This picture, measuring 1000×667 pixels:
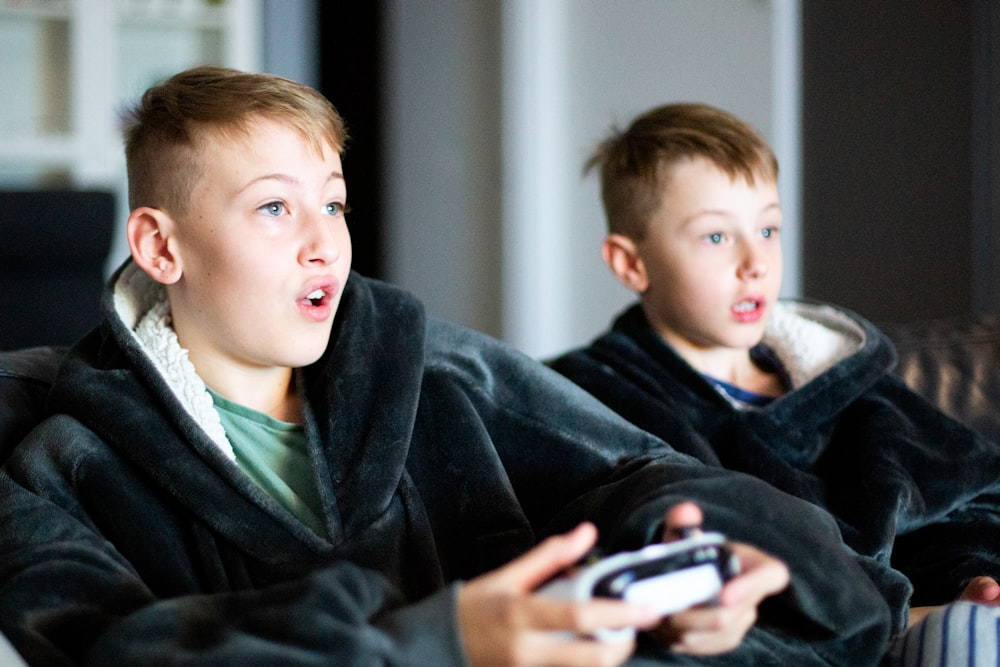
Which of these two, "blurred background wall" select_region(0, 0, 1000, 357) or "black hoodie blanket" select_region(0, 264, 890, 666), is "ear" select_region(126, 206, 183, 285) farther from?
"blurred background wall" select_region(0, 0, 1000, 357)

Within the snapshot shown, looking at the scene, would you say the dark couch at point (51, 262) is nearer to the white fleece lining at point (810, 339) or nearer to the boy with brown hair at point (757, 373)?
the boy with brown hair at point (757, 373)

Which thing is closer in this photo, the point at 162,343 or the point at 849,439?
the point at 162,343

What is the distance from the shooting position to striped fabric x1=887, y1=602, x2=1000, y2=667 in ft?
3.54

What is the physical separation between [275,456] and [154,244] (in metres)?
0.30

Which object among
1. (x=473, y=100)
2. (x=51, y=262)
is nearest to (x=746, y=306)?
(x=51, y=262)

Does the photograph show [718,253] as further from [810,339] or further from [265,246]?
[265,246]

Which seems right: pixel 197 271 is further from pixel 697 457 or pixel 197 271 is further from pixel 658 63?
pixel 658 63

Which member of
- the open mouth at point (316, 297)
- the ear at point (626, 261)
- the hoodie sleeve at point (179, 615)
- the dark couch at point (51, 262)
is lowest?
the dark couch at point (51, 262)

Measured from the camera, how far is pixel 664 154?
189 cm

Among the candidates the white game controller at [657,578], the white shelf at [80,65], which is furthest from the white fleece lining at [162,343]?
the white shelf at [80,65]

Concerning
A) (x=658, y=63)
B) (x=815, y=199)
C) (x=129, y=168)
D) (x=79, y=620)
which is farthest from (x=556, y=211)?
(x=79, y=620)

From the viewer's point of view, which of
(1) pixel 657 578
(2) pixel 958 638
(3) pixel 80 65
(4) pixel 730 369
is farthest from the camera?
(3) pixel 80 65

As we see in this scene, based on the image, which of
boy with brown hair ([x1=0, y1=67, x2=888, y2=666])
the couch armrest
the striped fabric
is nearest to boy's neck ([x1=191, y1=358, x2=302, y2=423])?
boy with brown hair ([x1=0, y1=67, x2=888, y2=666])

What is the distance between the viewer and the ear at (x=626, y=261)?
1.94 m
